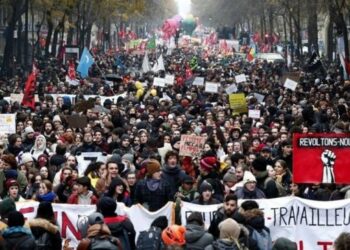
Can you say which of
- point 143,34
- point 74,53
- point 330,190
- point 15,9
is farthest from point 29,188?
point 143,34

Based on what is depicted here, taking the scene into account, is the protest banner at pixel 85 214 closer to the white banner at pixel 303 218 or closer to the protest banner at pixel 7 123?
the white banner at pixel 303 218

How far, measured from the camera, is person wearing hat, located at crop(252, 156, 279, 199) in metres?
13.4

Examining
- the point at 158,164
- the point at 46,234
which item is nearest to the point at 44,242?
the point at 46,234

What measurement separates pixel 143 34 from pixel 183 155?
149 m

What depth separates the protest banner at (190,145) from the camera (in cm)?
1619

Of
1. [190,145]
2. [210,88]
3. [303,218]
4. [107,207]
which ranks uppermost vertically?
[210,88]

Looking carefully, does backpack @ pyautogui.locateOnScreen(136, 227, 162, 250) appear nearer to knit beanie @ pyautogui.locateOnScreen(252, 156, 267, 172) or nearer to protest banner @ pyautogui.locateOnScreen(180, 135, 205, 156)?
knit beanie @ pyautogui.locateOnScreen(252, 156, 267, 172)

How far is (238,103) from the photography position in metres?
26.5

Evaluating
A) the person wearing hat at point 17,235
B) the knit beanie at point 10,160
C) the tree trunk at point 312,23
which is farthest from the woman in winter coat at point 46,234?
the tree trunk at point 312,23

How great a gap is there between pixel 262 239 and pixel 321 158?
9.58 ft

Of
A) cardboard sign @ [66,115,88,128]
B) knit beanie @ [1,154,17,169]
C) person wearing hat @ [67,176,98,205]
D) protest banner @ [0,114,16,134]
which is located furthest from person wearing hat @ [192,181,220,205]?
cardboard sign @ [66,115,88,128]

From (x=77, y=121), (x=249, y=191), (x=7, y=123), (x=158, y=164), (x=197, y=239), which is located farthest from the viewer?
(x=77, y=121)

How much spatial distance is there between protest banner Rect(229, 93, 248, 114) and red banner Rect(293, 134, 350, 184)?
42.4 feet

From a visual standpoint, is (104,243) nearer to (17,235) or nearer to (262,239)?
(17,235)
